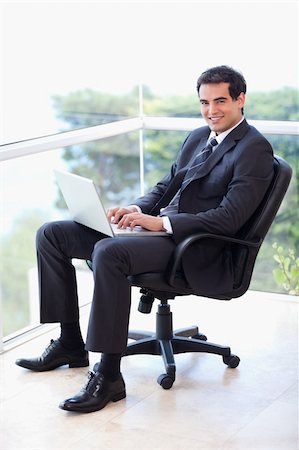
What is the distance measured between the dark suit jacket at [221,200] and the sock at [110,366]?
43 cm

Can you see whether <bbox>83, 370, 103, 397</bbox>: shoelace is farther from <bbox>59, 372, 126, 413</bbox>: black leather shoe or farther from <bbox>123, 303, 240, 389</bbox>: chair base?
<bbox>123, 303, 240, 389</bbox>: chair base

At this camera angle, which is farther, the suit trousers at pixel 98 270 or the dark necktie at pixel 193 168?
the dark necktie at pixel 193 168

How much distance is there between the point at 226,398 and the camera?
376cm


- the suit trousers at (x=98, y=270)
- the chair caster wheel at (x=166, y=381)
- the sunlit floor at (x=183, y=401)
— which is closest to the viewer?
the sunlit floor at (x=183, y=401)

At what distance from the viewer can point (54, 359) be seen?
405cm

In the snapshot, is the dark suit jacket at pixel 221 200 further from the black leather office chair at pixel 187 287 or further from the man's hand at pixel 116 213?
the man's hand at pixel 116 213

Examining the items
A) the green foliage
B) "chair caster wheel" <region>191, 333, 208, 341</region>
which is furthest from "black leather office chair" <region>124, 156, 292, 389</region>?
the green foliage

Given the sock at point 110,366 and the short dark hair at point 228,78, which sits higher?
the short dark hair at point 228,78

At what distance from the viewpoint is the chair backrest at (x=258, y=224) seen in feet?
12.4

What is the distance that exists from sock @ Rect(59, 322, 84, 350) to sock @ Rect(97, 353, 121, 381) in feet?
1.27

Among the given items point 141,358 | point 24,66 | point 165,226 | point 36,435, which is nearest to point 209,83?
point 165,226

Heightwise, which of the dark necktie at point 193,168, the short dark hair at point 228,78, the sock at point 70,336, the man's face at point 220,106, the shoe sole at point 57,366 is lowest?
the shoe sole at point 57,366

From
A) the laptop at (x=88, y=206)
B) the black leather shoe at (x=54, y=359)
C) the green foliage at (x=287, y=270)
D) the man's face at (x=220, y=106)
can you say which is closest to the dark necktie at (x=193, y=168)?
the man's face at (x=220, y=106)

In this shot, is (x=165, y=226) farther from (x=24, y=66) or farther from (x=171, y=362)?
(x=24, y=66)
